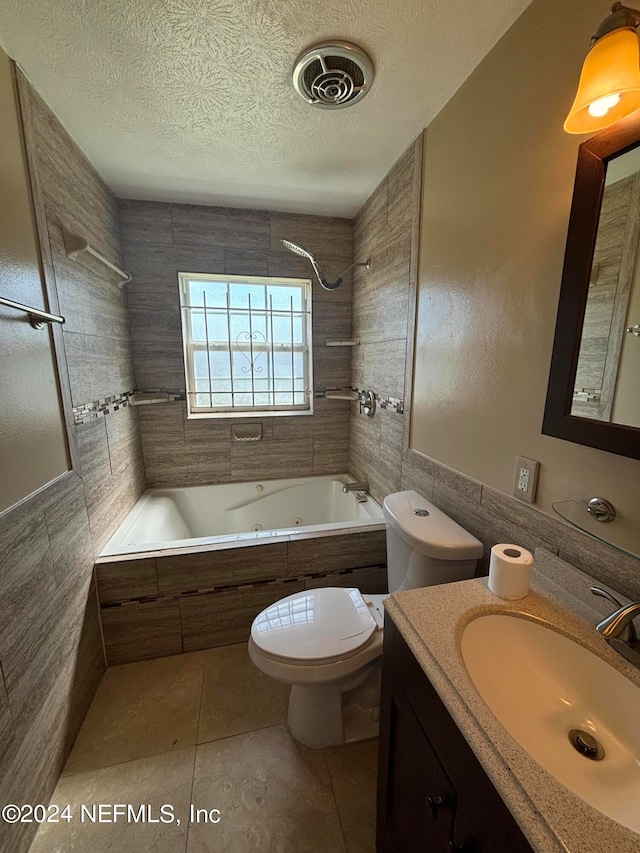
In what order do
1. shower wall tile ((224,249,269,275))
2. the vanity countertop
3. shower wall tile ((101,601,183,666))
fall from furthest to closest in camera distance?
shower wall tile ((224,249,269,275)) → shower wall tile ((101,601,183,666)) → the vanity countertop

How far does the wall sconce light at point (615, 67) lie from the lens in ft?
2.13

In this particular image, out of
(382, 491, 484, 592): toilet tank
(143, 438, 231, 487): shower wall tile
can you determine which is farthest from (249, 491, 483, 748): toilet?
(143, 438, 231, 487): shower wall tile

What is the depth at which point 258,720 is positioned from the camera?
1.38 metres

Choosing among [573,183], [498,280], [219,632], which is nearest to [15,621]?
[219,632]

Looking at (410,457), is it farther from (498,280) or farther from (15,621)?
(15,621)

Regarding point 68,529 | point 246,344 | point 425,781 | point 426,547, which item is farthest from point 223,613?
point 246,344

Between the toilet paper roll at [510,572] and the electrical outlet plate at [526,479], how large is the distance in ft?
0.76

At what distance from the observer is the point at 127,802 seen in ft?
3.68

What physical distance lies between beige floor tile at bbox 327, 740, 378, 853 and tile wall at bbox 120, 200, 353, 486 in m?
1.67

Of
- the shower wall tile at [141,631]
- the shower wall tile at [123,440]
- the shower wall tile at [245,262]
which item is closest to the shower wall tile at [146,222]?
the shower wall tile at [245,262]

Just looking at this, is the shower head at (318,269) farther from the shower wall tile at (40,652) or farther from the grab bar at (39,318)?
the shower wall tile at (40,652)

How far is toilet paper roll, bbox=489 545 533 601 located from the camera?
82 cm

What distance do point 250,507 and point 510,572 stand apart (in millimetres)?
1967

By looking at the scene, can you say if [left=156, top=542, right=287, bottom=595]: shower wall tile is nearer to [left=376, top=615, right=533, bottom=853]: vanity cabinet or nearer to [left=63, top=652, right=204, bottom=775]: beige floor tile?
[left=63, top=652, right=204, bottom=775]: beige floor tile
